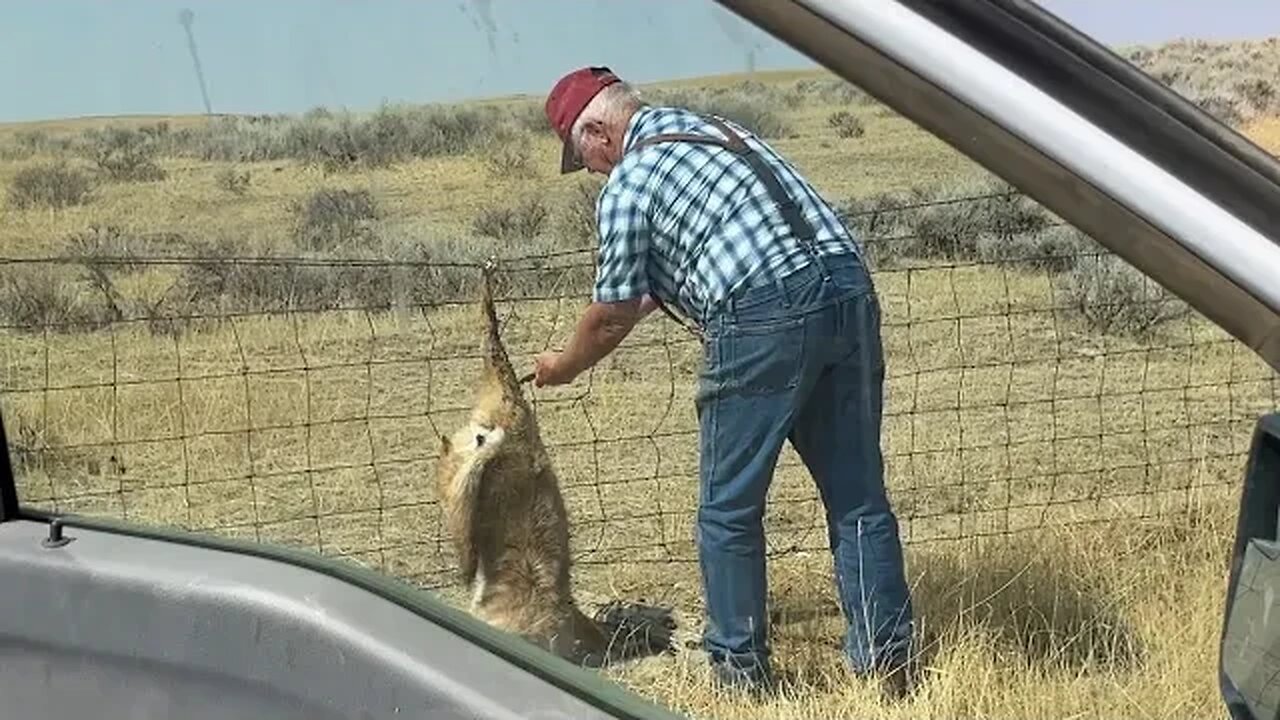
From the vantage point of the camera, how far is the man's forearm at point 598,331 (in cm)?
244

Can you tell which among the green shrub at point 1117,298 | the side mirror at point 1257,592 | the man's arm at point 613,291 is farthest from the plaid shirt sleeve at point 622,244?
the side mirror at point 1257,592

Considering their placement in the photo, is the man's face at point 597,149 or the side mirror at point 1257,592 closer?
the side mirror at point 1257,592

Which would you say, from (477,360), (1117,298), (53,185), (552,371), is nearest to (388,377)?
(477,360)

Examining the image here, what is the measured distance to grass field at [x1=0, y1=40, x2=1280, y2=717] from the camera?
1956 mm

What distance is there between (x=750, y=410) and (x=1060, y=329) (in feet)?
1.77

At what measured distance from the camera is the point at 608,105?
6.70 ft

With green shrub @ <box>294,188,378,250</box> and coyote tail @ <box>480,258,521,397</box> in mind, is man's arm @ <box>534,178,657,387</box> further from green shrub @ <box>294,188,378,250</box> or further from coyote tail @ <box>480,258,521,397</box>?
green shrub @ <box>294,188,378,250</box>

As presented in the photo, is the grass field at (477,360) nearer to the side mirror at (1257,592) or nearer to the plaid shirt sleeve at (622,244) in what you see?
the plaid shirt sleeve at (622,244)

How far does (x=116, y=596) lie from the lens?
219 cm

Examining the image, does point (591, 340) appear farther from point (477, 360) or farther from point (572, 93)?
point (572, 93)

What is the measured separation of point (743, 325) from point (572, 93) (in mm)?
689

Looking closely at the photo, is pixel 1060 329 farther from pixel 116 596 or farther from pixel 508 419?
pixel 116 596

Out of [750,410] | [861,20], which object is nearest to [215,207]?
[750,410]

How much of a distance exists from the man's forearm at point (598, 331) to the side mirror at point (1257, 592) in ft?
3.76
